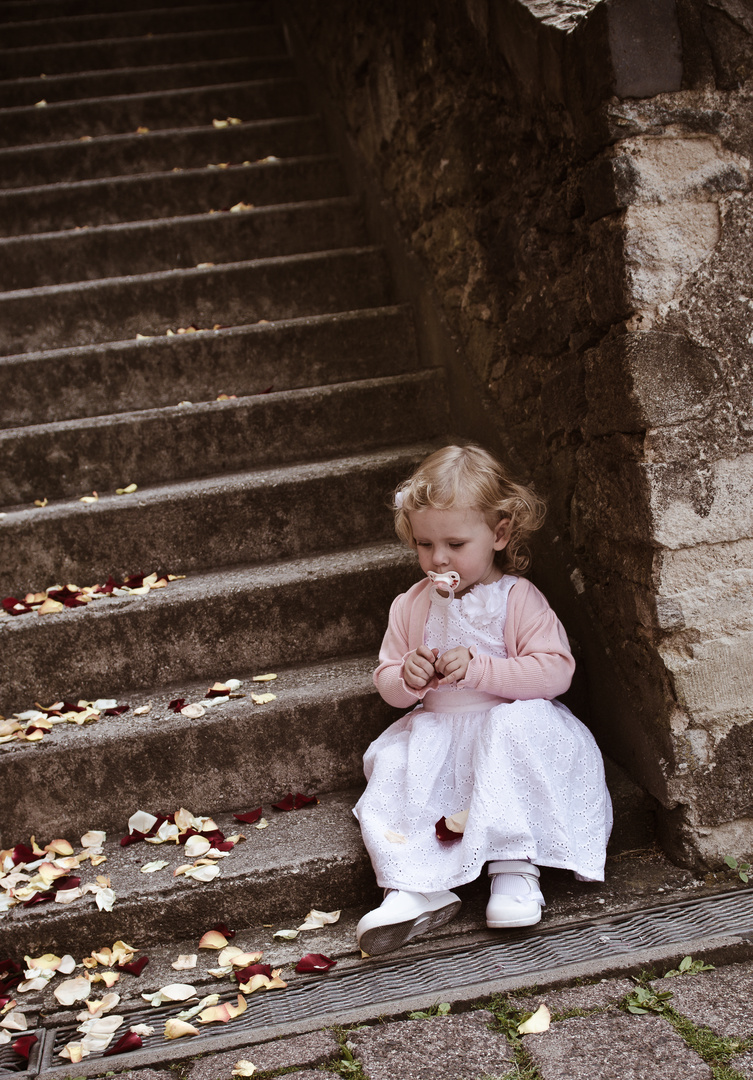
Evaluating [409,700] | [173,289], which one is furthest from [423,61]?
[409,700]

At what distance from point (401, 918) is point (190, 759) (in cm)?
75

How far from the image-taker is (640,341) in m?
1.91

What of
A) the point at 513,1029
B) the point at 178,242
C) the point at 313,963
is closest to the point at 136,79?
the point at 178,242

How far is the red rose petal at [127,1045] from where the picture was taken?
172 cm

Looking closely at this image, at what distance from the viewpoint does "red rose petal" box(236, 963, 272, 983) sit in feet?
6.12

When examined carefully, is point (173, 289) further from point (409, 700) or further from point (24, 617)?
point (409, 700)

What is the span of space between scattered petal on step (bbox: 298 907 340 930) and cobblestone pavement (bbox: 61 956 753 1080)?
36cm

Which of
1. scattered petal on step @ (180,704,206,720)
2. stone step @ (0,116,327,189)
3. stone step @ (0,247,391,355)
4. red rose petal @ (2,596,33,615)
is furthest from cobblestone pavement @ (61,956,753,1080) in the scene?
stone step @ (0,116,327,189)

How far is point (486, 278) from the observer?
2.66 m

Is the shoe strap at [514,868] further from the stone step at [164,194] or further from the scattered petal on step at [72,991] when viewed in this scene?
the stone step at [164,194]

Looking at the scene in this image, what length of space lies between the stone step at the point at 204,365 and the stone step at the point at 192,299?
0.23 meters

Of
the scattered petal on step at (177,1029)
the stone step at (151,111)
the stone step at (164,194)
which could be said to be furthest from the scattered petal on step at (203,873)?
the stone step at (151,111)

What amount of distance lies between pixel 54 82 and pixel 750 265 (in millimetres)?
4508

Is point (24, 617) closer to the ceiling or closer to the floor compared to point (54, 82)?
closer to the floor
